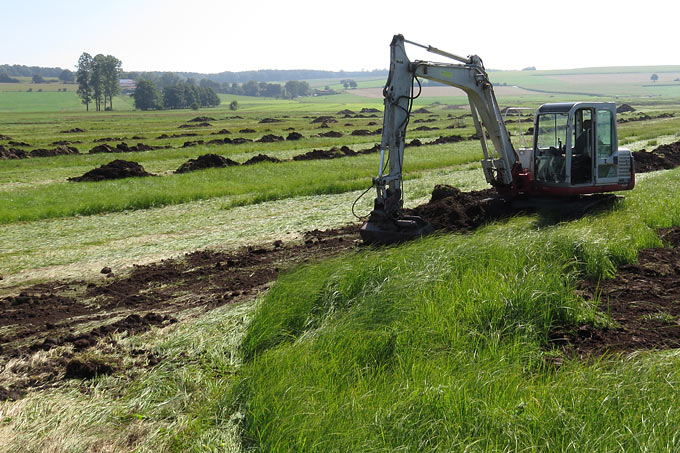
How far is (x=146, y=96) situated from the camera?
12988 centimetres

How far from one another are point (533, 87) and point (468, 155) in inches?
6699

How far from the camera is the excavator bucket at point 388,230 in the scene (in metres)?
11.2

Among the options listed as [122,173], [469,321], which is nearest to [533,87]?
[122,173]

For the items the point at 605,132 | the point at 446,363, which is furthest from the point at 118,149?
the point at 446,363

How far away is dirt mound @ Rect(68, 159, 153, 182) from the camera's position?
23053mm

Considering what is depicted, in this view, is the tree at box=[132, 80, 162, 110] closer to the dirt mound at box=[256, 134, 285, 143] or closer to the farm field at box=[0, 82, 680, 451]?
the dirt mound at box=[256, 134, 285, 143]

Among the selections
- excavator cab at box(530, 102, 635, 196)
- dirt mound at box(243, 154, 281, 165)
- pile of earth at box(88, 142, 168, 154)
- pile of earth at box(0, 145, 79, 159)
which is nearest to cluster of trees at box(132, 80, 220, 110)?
pile of earth at box(88, 142, 168, 154)

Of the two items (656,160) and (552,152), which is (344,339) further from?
(656,160)

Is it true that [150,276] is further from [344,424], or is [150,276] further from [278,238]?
[344,424]

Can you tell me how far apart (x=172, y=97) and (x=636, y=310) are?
142503 mm

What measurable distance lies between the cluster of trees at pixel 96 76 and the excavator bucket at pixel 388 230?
122959 millimetres

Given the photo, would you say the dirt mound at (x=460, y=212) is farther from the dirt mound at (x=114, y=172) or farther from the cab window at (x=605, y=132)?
the dirt mound at (x=114, y=172)

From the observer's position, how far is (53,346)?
7375mm

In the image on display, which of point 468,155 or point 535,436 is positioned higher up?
point 468,155
